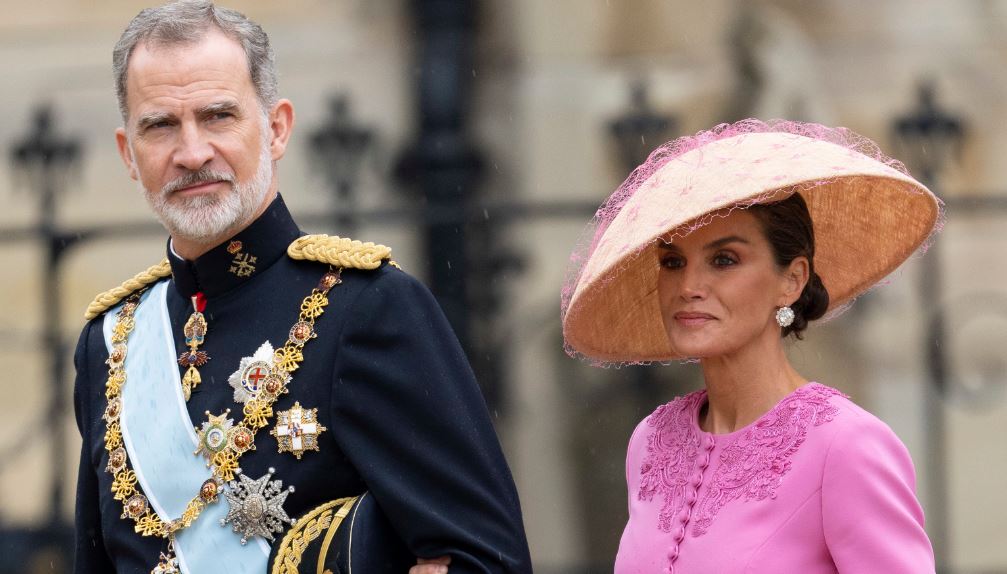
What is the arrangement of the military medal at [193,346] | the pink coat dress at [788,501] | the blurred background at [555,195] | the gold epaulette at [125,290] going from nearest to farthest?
the pink coat dress at [788,501]
the military medal at [193,346]
the gold epaulette at [125,290]
the blurred background at [555,195]

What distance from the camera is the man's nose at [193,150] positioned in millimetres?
2734

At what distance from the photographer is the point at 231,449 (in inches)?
107

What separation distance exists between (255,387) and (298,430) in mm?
125

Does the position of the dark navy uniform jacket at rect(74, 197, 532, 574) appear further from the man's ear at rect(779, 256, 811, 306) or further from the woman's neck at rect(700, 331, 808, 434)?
the man's ear at rect(779, 256, 811, 306)

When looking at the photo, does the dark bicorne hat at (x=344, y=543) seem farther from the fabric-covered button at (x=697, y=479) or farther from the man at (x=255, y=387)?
the fabric-covered button at (x=697, y=479)

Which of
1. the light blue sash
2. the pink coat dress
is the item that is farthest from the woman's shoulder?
the light blue sash

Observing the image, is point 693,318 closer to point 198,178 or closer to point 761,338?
point 761,338

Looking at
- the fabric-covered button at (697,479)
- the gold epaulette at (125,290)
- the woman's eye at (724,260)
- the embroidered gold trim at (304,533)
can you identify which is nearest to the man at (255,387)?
the embroidered gold trim at (304,533)

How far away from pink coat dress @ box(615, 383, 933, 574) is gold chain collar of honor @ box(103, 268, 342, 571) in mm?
613

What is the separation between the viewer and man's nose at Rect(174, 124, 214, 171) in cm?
273

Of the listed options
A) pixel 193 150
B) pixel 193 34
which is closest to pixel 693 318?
pixel 193 150

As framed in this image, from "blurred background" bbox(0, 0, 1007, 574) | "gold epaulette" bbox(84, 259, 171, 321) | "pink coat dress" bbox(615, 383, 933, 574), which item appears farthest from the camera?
"blurred background" bbox(0, 0, 1007, 574)

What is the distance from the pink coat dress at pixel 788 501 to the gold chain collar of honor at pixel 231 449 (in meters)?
0.61

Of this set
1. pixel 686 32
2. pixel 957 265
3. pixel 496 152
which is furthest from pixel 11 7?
pixel 957 265
